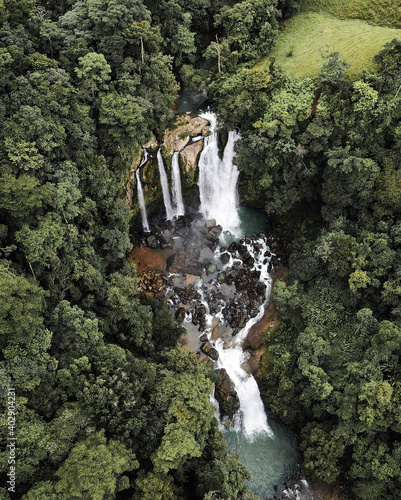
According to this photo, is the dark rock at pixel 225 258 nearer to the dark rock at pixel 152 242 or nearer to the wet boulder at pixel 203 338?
the dark rock at pixel 152 242

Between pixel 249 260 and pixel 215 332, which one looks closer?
pixel 215 332

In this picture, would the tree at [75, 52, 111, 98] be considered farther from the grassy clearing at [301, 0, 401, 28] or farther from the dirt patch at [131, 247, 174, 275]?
the grassy clearing at [301, 0, 401, 28]

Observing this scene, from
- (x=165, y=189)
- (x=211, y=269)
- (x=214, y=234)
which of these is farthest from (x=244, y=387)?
(x=165, y=189)

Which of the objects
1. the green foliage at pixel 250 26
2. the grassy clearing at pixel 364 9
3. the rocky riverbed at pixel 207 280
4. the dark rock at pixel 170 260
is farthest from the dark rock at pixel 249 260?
the grassy clearing at pixel 364 9

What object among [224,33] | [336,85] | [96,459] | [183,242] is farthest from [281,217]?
[96,459]

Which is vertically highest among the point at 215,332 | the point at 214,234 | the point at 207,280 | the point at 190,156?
the point at 190,156

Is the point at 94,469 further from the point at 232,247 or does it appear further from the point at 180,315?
the point at 232,247
